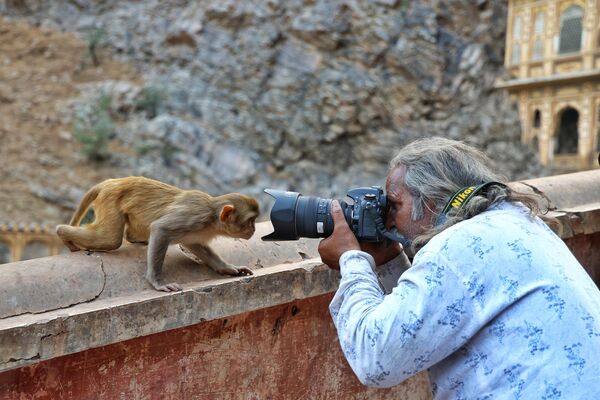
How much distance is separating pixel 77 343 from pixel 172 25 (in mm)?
24643

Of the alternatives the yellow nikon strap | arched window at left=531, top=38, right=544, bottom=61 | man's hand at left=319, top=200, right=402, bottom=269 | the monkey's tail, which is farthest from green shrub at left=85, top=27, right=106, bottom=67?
the yellow nikon strap

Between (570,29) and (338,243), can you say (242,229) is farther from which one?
(570,29)

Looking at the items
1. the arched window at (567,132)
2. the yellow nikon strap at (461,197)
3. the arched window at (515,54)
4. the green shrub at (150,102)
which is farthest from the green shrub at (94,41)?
the yellow nikon strap at (461,197)

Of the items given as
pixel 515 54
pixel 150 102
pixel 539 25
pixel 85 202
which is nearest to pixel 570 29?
pixel 539 25

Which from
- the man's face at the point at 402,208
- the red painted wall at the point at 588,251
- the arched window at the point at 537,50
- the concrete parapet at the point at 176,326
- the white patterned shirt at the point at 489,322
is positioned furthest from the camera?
the arched window at the point at 537,50

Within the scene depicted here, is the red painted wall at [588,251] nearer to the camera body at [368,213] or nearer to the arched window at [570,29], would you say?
the camera body at [368,213]

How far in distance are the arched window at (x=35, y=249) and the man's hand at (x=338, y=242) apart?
14516 mm

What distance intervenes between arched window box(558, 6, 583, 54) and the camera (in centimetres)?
2145

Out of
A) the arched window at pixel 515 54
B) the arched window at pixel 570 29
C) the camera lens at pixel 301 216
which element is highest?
the arched window at pixel 570 29

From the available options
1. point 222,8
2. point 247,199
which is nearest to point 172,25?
point 222,8

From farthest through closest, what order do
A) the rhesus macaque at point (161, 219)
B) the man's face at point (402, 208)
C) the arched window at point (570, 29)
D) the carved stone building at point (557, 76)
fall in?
the arched window at point (570, 29)
the carved stone building at point (557, 76)
the rhesus macaque at point (161, 219)
the man's face at point (402, 208)

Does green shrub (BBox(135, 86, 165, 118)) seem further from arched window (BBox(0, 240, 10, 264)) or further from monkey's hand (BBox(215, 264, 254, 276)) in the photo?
monkey's hand (BBox(215, 264, 254, 276))

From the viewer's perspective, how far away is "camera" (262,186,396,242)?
1.62 metres

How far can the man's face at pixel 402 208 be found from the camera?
5.01 ft
